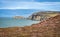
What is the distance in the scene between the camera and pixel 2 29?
6.95 feet

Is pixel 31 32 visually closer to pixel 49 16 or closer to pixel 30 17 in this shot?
pixel 30 17

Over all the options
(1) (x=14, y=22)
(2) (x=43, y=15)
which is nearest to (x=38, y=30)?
(2) (x=43, y=15)

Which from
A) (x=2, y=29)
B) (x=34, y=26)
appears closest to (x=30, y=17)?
(x=34, y=26)

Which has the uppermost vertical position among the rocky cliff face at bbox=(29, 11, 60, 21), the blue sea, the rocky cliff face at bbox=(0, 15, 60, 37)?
the rocky cliff face at bbox=(29, 11, 60, 21)

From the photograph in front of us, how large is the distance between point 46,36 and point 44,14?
1.42 feet

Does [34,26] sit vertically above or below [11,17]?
below

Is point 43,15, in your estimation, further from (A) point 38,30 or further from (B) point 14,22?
(B) point 14,22

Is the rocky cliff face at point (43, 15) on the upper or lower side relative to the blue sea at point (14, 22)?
upper

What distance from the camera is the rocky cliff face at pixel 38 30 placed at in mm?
2092

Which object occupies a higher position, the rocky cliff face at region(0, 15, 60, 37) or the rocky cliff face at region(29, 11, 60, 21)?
the rocky cliff face at region(29, 11, 60, 21)

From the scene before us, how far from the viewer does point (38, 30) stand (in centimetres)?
211

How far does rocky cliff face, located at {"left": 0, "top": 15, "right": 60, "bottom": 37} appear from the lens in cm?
209

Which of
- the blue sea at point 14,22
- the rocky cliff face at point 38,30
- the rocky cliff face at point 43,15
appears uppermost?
the rocky cliff face at point 43,15

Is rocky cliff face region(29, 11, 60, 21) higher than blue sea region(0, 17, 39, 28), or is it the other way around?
rocky cliff face region(29, 11, 60, 21)
